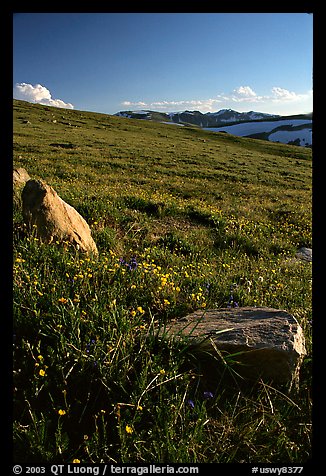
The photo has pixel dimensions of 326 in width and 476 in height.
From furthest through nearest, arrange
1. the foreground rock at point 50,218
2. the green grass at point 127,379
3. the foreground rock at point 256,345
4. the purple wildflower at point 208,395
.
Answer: the foreground rock at point 50,218
the foreground rock at point 256,345
the purple wildflower at point 208,395
the green grass at point 127,379

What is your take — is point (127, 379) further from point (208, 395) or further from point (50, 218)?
point (50, 218)

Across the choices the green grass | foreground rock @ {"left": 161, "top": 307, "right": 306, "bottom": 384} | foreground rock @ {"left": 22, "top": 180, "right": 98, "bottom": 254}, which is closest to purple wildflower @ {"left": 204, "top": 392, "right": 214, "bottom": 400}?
the green grass

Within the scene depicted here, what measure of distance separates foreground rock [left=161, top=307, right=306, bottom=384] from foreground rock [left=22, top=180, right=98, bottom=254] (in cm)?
274

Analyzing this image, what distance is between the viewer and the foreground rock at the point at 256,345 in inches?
113

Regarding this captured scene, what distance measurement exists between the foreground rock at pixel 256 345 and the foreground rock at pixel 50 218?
9.01 ft

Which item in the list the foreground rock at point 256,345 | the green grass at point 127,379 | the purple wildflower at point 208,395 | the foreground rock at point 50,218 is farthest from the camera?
the foreground rock at point 50,218

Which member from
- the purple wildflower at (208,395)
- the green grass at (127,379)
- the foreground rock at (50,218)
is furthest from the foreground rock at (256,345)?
the foreground rock at (50,218)

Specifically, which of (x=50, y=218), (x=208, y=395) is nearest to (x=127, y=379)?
(x=208, y=395)

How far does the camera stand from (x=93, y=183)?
1466 cm

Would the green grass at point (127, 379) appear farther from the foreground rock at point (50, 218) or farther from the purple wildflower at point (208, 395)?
the foreground rock at point (50, 218)

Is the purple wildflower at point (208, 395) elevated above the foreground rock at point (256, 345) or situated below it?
below

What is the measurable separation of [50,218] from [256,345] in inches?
156

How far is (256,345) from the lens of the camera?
2.94 metres
